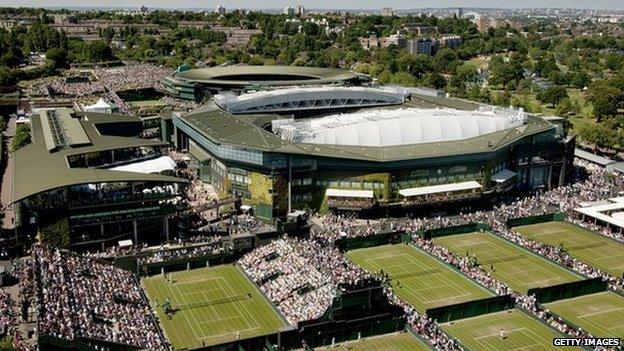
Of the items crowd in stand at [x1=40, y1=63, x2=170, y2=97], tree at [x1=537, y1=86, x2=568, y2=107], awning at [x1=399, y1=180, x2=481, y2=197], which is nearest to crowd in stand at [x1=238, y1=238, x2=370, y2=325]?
awning at [x1=399, y1=180, x2=481, y2=197]

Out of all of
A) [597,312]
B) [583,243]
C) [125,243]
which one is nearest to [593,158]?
[583,243]

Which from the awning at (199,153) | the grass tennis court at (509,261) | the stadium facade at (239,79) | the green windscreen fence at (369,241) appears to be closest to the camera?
the grass tennis court at (509,261)

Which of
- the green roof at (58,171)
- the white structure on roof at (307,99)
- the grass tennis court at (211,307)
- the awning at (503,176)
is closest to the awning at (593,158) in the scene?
the awning at (503,176)

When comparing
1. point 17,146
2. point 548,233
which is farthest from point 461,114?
point 17,146

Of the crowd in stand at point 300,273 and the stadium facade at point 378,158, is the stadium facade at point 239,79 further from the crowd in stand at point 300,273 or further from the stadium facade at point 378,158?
the crowd in stand at point 300,273

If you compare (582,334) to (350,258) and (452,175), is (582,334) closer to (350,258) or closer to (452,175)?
(350,258)

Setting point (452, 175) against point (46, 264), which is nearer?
point (46, 264)
